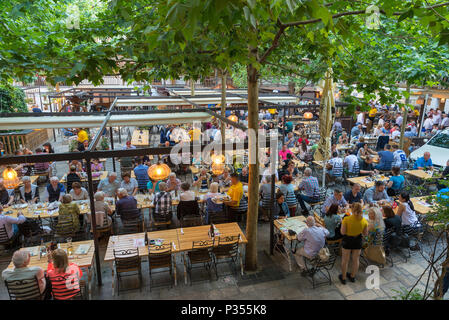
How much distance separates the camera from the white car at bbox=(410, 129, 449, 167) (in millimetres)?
11409

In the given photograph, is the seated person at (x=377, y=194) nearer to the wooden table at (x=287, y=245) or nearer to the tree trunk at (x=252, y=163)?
the wooden table at (x=287, y=245)

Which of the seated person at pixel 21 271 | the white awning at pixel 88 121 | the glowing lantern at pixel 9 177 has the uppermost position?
the white awning at pixel 88 121

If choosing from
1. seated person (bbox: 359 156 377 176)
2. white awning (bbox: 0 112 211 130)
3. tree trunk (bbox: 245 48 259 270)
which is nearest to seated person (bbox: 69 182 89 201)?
white awning (bbox: 0 112 211 130)

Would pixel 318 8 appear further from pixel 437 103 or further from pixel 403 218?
pixel 437 103

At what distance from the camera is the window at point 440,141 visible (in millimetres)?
12212

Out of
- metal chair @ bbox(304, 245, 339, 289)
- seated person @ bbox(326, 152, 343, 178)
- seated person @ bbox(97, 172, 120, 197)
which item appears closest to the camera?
metal chair @ bbox(304, 245, 339, 289)

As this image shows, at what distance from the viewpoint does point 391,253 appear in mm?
7062

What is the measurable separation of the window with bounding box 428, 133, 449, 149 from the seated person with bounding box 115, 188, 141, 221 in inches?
465

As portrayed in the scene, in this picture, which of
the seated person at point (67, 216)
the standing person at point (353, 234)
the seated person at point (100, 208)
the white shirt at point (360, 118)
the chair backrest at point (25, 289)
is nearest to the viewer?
the chair backrest at point (25, 289)

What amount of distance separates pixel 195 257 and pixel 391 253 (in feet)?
14.7

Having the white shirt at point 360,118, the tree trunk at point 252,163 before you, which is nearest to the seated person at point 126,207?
the tree trunk at point 252,163

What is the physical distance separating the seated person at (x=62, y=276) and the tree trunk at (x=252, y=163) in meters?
3.18

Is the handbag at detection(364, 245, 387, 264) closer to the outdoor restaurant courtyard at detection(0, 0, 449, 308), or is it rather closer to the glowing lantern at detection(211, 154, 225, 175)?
the outdoor restaurant courtyard at detection(0, 0, 449, 308)
